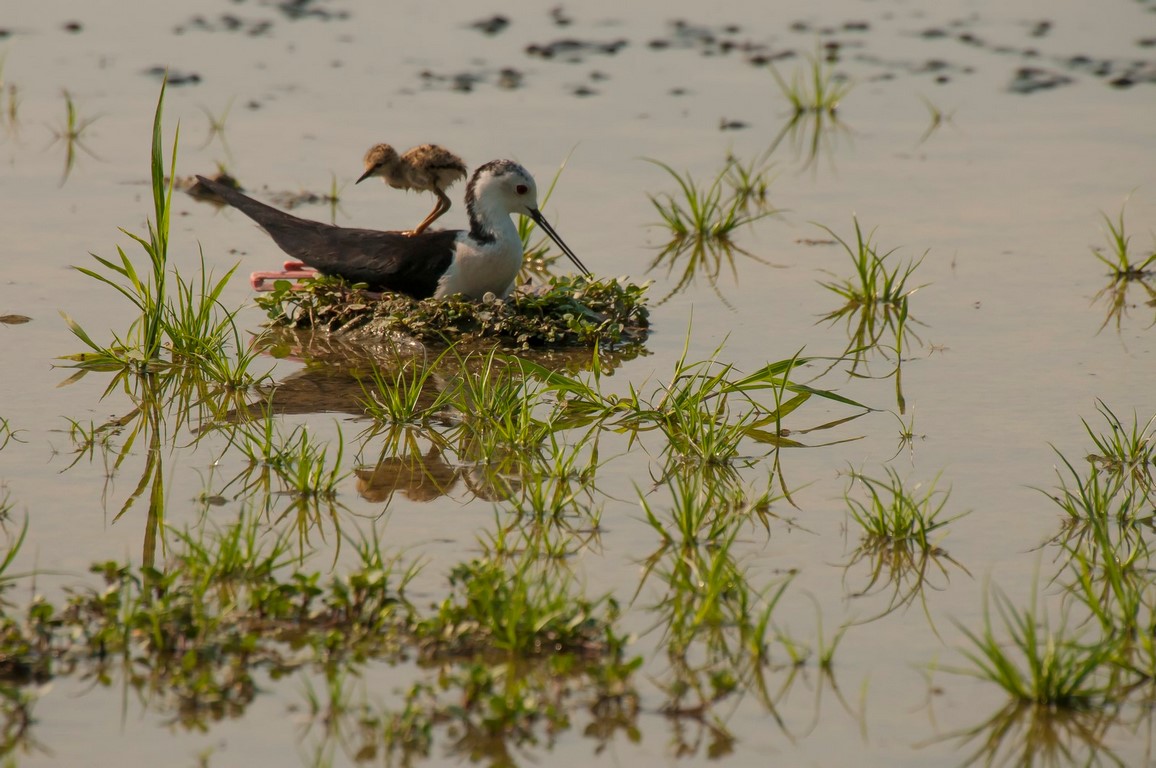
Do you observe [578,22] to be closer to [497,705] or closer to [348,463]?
[348,463]

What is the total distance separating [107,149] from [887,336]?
243 inches

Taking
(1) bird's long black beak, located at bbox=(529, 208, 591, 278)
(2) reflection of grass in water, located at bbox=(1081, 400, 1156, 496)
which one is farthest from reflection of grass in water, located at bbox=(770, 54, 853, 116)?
(2) reflection of grass in water, located at bbox=(1081, 400, 1156, 496)

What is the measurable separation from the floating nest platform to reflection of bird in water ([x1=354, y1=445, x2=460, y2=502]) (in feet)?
5.11

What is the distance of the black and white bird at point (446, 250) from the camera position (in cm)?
802

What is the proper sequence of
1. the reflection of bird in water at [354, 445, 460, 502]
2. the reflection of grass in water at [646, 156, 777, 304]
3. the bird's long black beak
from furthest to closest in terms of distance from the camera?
the reflection of grass in water at [646, 156, 777, 304] < the bird's long black beak < the reflection of bird in water at [354, 445, 460, 502]

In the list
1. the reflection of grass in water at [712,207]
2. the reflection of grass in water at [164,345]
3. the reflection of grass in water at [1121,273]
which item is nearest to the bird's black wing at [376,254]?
the reflection of grass in water at [164,345]

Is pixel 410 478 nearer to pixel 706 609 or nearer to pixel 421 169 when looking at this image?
pixel 706 609

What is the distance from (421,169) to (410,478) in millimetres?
Result: 2602

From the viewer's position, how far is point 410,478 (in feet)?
20.1

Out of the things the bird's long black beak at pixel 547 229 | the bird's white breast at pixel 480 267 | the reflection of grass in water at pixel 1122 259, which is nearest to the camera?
the bird's white breast at pixel 480 267

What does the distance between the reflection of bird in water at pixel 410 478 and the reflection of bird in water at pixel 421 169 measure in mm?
2205

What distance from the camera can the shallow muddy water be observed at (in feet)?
14.9

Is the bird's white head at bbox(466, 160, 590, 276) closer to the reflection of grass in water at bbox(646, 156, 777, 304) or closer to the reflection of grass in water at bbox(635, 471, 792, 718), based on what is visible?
the reflection of grass in water at bbox(646, 156, 777, 304)

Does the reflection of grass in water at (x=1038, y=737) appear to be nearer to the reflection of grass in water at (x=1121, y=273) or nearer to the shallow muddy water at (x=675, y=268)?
the shallow muddy water at (x=675, y=268)
